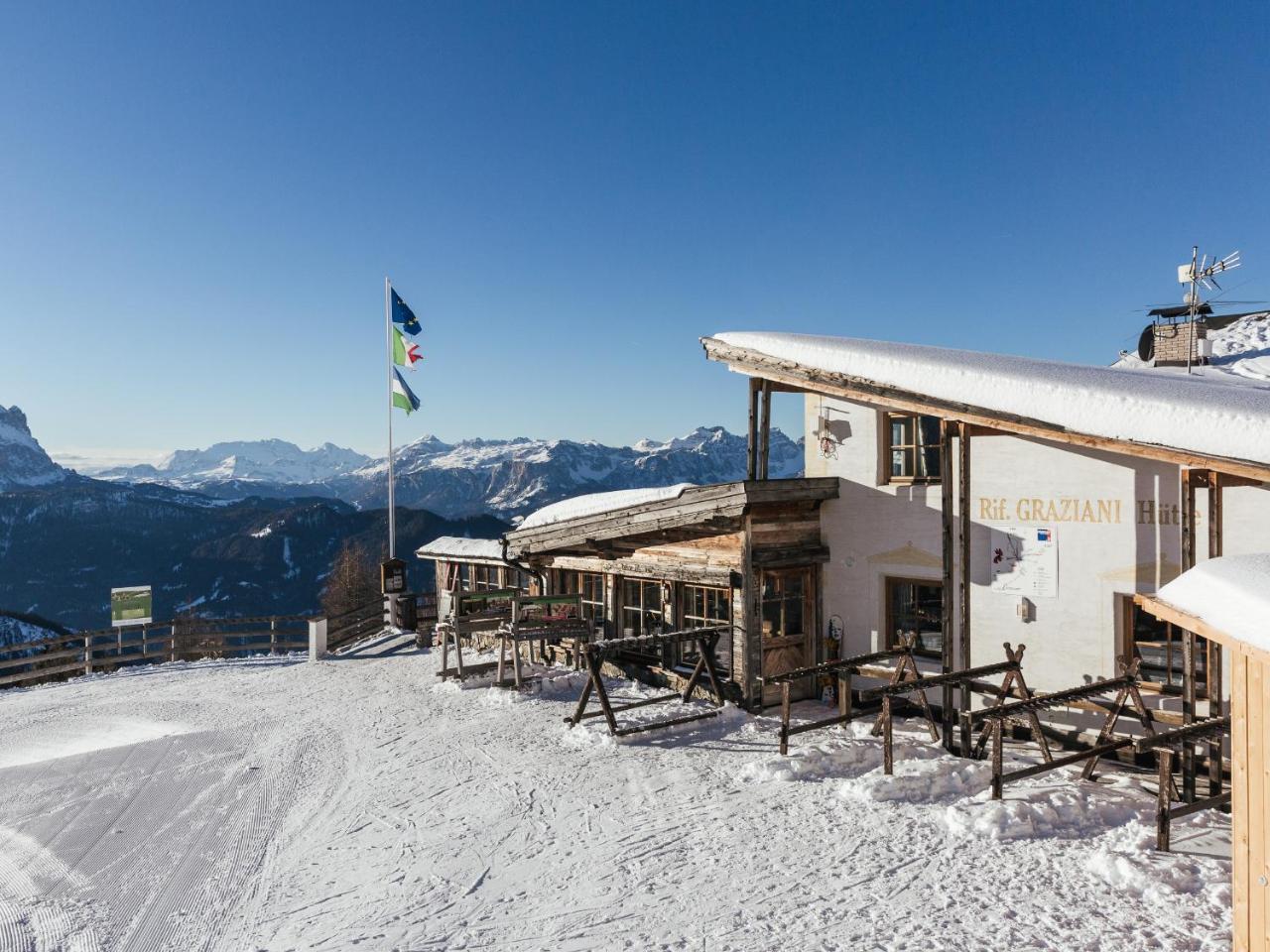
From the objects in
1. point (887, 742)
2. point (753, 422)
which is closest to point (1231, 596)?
point (887, 742)

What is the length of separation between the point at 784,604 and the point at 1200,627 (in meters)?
7.61

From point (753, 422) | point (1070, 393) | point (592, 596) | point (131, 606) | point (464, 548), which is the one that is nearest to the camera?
point (1070, 393)

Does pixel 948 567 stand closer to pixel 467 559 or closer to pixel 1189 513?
pixel 1189 513

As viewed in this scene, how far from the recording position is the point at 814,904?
5.38 m

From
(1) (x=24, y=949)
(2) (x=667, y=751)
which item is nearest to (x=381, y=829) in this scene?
(1) (x=24, y=949)

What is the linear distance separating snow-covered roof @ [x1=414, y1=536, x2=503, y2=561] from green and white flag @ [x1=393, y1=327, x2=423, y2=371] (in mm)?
6302

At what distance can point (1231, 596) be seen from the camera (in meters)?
3.86

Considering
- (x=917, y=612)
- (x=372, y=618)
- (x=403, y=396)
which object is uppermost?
(x=403, y=396)

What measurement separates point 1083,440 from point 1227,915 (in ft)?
14.1

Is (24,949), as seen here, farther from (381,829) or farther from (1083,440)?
(1083,440)

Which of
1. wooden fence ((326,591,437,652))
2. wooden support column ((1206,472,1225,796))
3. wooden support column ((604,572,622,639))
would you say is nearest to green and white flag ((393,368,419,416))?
wooden fence ((326,591,437,652))

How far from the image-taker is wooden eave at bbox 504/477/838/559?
10570 millimetres

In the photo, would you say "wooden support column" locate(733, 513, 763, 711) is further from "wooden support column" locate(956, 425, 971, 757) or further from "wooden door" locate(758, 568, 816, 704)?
"wooden support column" locate(956, 425, 971, 757)

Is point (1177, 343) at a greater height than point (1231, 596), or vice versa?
point (1177, 343)
